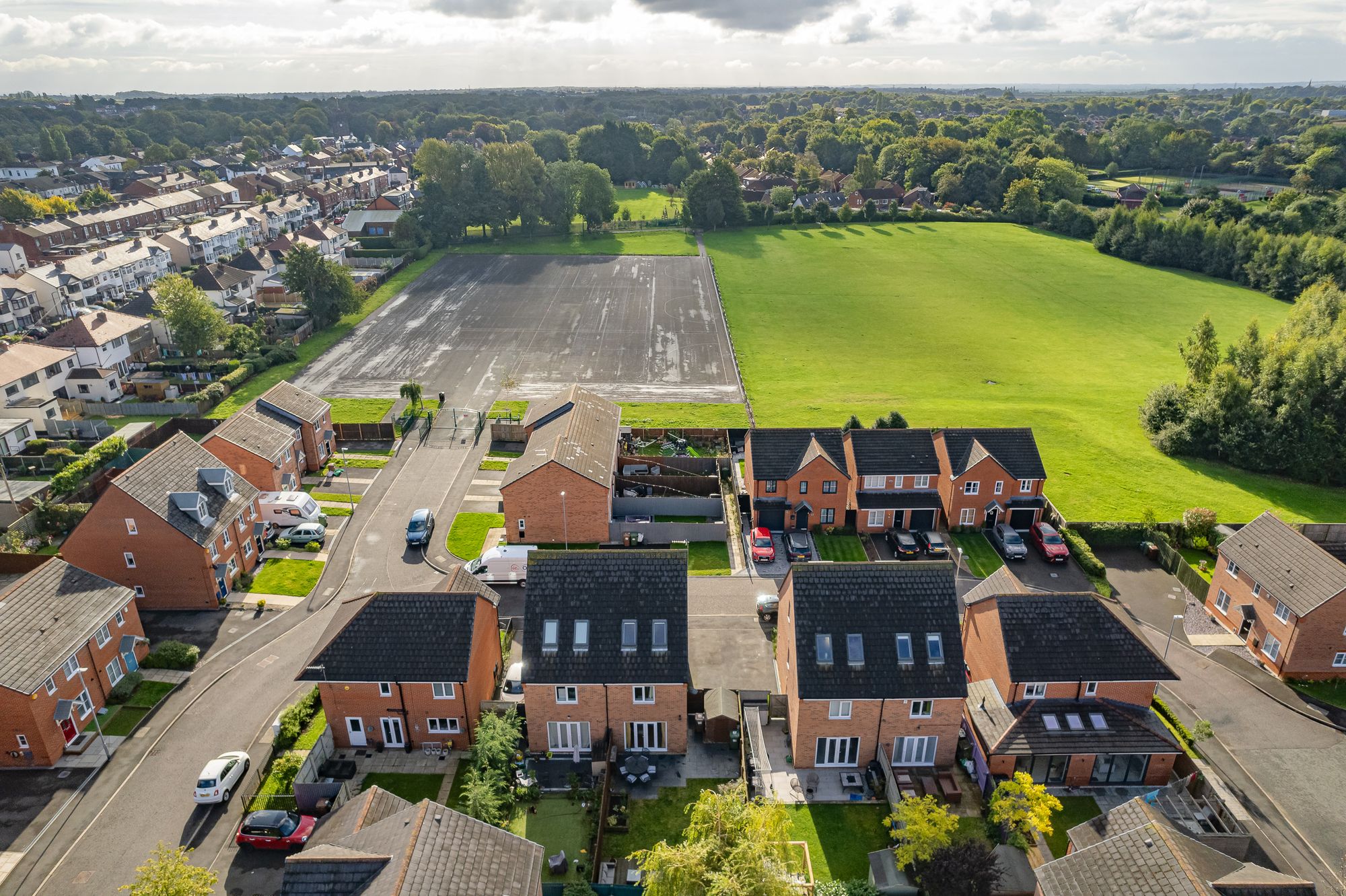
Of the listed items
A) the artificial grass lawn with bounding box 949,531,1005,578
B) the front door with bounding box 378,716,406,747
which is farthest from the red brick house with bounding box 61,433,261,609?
the artificial grass lawn with bounding box 949,531,1005,578

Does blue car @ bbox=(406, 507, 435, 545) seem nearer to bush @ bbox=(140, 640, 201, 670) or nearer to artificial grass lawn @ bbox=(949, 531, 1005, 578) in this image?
bush @ bbox=(140, 640, 201, 670)

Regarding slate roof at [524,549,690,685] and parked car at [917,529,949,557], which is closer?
slate roof at [524,549,690,685]

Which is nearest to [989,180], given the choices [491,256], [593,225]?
[593,225]

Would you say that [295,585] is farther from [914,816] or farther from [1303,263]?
[1303,263]

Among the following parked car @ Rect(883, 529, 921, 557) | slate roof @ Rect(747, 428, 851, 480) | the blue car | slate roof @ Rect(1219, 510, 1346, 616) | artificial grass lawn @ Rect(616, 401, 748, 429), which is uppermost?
slate roof @ Rect(747, 428, 851, 480)

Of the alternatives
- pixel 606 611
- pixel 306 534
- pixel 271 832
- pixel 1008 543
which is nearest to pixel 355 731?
pixel 271 832

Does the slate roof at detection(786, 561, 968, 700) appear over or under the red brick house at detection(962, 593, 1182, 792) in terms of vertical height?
over

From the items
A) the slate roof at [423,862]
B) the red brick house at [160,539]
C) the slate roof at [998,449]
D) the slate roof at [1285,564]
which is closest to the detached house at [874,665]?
the slate roof at [423,862]

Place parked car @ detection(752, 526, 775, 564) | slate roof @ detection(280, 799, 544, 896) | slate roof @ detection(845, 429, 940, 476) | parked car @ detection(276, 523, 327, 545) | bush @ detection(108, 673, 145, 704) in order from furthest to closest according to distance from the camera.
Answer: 1. slate roof @ detection(845, 429, 940, 476)
2. parked car @ detection(276, 523, 327, 545)
3. parked car @ detection(752, 526, 775, 564)
4. bush @ detection(108, 673, 145, 704)
5. slate roof @ detection(280, 799, 544, 896)
